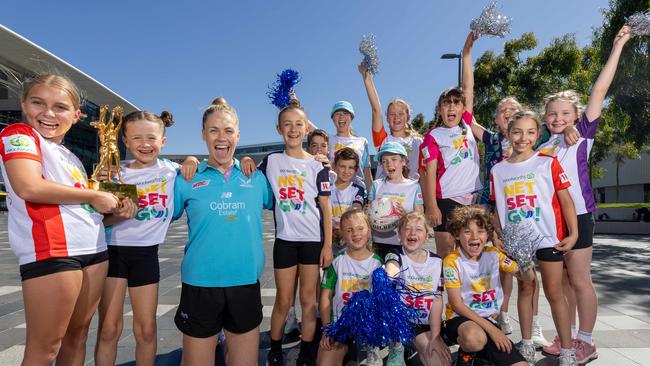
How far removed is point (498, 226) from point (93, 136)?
3650 centimetres

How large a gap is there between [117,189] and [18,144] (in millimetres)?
482

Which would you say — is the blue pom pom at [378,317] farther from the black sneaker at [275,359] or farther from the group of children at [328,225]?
the black sneaker at [275,359]

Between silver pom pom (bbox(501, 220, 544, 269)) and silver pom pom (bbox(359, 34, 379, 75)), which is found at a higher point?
silver pom pom (bbox(359, 34, 379, 75))

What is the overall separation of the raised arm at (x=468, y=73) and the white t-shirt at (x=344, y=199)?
1382 millimetres

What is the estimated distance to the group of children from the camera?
1787mm

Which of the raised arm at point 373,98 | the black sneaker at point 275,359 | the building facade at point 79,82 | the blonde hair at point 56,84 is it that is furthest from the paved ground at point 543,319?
the building facade at point 79,82

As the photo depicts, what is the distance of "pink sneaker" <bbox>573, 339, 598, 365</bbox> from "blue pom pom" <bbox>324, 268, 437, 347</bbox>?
158cm

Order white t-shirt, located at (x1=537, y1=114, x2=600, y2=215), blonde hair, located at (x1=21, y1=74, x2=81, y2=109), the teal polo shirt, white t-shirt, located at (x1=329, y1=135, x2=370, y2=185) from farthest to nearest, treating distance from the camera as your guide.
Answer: white t-shirt, located at (x1=329, y1=135, x2=370, y2=185), white t-shirt, located at (x1=537, y1=114, x2=600, y2=215), the teal polo shirt, blonde hair, located at (x1=21, y1=74, x2=81, y2=109)

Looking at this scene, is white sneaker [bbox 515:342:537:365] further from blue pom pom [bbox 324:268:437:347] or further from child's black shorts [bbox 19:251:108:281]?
child's black shorts [bbox 19:251:108:281]

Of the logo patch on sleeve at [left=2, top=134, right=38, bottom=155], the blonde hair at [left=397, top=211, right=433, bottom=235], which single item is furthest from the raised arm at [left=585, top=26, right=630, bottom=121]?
the logo patch on sleeve at [left=2, top=134, right=38, bottom=155]

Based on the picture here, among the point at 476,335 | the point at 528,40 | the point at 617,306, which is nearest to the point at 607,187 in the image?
the point at 528,40

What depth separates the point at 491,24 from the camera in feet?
11.9

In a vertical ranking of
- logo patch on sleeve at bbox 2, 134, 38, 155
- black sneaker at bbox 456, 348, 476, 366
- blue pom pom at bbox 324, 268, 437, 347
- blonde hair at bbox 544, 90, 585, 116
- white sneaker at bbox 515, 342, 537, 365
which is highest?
blonde hair at bbox 544, 90, 585, 116

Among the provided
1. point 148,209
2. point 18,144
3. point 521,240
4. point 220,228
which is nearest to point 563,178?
point 521,240
